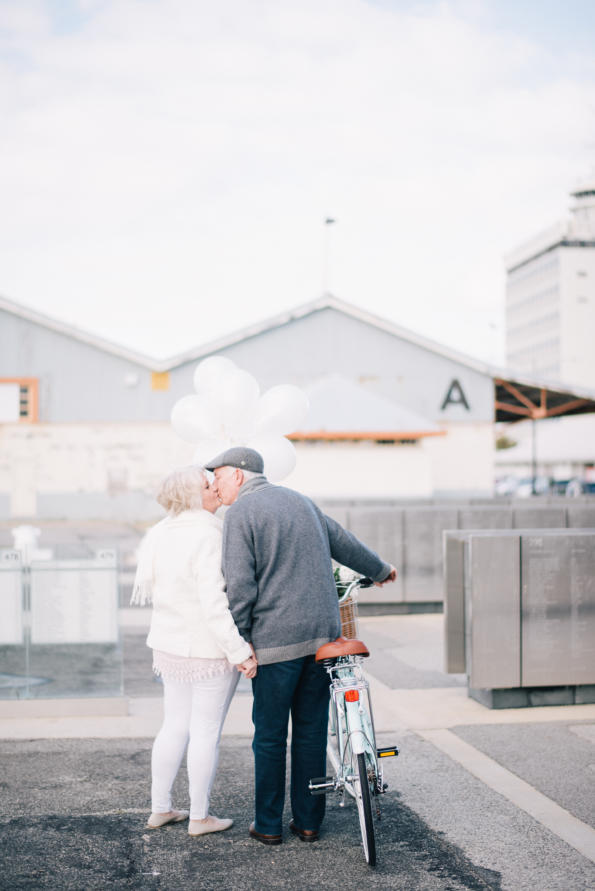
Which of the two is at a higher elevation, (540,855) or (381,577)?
(381,577)

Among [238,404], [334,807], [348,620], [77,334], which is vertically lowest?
[334,807]

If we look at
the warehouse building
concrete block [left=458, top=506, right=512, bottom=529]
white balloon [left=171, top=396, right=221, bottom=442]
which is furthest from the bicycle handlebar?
the warehouse building

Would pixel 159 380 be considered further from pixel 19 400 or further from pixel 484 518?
pixel 484 518

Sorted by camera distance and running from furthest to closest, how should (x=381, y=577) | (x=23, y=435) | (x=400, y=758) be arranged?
1. (x=23, y=435)
2. (x=400, y=758)
3. (x=381, y=577)

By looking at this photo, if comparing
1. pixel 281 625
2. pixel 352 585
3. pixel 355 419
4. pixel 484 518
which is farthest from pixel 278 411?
pixel 355 419

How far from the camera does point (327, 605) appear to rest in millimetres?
4465

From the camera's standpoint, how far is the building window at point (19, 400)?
31562 mm

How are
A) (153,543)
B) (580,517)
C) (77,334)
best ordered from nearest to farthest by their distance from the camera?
(153,543) < (580,517) < (77,334)

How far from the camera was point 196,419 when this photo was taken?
9023 mm

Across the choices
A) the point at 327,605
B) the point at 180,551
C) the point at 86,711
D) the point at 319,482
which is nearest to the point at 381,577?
the point at 327,605

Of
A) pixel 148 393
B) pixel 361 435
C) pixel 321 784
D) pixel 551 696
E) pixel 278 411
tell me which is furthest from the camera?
pixel 148 393

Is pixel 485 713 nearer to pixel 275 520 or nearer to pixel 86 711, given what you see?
pixel 86 711

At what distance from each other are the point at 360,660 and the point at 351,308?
28.7 m

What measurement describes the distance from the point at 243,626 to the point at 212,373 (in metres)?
4.78
